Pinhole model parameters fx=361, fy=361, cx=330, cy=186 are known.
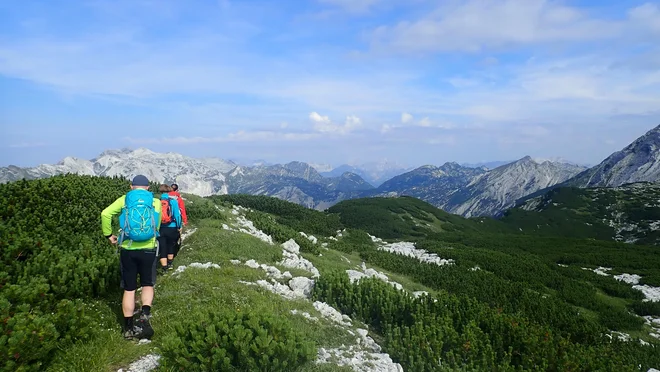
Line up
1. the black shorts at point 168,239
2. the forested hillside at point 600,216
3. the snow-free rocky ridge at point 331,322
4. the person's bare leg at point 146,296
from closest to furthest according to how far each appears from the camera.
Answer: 1. the snow-free rocky ridge at point 331,322
2. the person's bare leg at point 146,296
3. the black shorts at point 168,239
4. the forested hillside at point 600,216

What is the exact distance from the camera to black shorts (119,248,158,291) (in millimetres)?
7805

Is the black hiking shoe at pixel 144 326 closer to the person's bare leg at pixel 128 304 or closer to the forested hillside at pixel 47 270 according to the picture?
the person's bare leg at pixel 128 304

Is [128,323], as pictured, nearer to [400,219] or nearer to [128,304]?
[128,304]

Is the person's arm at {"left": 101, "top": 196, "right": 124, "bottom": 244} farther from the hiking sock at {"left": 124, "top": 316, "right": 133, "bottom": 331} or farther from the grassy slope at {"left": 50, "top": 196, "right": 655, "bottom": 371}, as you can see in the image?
the grassy slope at {"left": 50, "top": 196, "right": 655, "bottom": 371}

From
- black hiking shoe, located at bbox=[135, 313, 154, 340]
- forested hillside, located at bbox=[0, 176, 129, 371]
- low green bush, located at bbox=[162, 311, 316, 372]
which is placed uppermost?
forested hillside, located at bbox=[0, 176, 129, 371]

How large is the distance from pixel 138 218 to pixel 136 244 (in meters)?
0.61

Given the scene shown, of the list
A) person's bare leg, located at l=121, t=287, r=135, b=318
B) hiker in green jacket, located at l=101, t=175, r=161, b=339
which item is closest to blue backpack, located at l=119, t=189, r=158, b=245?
hiker in green jacket, located at l=101, t=175, r=161, b=339

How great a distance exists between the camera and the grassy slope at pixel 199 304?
676 centimetres

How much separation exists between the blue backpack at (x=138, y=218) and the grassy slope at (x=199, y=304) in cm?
203

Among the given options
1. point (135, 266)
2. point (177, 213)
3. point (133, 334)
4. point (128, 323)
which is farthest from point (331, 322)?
point (177, 213)

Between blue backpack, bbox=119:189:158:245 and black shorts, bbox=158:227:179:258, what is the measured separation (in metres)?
4.32

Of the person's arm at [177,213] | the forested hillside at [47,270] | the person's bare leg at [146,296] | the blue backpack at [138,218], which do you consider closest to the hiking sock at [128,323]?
the person's bare leg at [146,296]

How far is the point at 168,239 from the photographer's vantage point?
12367 millimetres

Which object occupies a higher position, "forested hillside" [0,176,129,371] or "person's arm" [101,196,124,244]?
"person's arm" [101,196,124,244]
